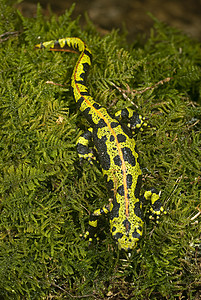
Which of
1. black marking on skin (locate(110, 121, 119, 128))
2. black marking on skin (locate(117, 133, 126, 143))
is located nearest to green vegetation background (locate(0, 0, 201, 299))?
black marking on skin (locate(117, 133, 126, 143))

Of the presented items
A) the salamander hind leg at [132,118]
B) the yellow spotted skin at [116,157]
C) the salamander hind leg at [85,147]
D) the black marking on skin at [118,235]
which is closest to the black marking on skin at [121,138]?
the yellow spotted skin at [116,157]

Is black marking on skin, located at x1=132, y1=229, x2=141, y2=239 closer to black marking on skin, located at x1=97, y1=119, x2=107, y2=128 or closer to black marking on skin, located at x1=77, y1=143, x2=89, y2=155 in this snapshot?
black marking on skin, located at x1=77, y1=143, x2=89, y2=155

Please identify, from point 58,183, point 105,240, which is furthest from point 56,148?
point 105,240

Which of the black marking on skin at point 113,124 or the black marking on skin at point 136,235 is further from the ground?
the black marking on skin at point 113,124

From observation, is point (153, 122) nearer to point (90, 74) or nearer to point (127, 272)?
point (90, 74)

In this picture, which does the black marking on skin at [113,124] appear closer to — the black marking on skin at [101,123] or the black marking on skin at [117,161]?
the black marking on skin at [101,123]

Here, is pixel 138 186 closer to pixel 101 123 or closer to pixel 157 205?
pixel 157 205

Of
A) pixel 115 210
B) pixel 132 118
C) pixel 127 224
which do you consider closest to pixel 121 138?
pixel 132 118
